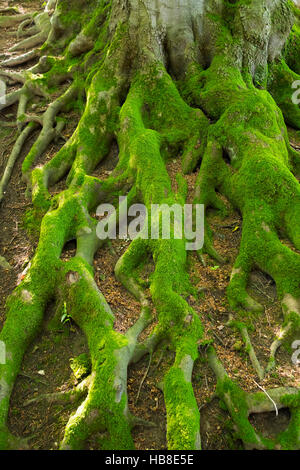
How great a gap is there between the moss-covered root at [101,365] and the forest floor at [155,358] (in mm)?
160

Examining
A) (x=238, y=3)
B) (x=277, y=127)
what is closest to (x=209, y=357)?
(x=277, y=127)

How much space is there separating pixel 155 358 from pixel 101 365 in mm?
625

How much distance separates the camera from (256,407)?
342 centimetres

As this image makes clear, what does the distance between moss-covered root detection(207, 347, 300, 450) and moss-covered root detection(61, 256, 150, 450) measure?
38.9 inches

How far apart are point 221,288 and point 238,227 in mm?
1140

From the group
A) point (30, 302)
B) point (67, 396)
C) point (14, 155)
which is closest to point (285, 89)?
point (14, 155)

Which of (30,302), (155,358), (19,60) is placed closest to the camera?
(155,358)

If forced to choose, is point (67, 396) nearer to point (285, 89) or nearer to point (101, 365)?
point (101, 365)

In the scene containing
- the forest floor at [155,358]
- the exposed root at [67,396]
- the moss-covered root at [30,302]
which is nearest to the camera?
the forest floor at [155,358]

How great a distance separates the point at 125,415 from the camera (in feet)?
11.0

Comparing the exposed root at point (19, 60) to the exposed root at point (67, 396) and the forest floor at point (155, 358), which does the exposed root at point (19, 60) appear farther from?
the exposed root at point (67, 396)

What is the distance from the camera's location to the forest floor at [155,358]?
3428 mm

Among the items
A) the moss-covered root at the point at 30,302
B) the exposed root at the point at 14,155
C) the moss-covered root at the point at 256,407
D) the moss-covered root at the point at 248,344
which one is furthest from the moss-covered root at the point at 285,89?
the moss-covered root at the point at 256,407
